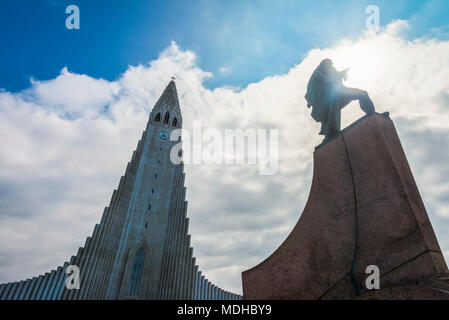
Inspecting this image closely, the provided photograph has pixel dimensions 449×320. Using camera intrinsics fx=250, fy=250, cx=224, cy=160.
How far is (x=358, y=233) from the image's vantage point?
3344 millimetres

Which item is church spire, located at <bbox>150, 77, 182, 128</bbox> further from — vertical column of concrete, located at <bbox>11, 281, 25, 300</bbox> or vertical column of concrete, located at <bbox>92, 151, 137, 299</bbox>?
vertical column of concrete, located at <bbox>11, 281, 25, 300</bbox>

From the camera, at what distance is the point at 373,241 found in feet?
10.3

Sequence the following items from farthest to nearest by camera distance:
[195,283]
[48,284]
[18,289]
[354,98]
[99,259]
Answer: [195,283] → [99,259] → [48,284] → [18,289] → [354,98]

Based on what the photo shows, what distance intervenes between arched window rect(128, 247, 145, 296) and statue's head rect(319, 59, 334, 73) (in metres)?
21.8

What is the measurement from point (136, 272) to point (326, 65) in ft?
71.9

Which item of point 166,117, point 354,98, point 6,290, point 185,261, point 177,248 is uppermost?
point 166,117

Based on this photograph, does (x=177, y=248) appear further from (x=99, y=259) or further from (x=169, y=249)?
(x=99, y=259)

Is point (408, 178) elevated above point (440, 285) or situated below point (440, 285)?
above

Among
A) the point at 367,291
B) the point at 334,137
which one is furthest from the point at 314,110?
the point at 367,291

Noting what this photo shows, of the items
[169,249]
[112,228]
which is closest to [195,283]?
[169,249]

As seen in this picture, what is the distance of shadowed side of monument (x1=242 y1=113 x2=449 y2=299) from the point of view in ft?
9.09

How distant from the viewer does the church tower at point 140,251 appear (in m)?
19.4
